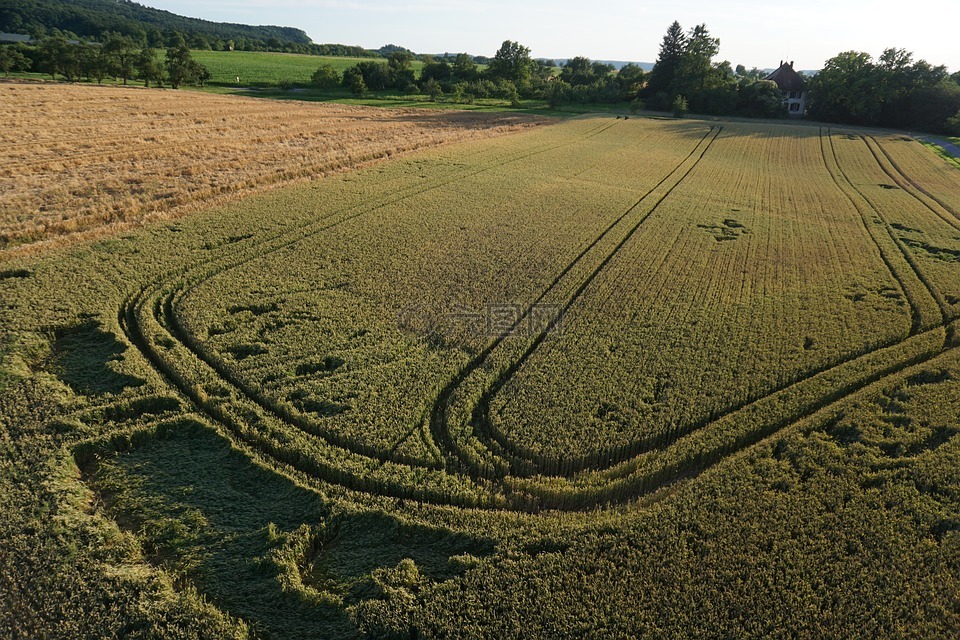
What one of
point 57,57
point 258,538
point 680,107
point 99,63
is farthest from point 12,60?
point 680,107

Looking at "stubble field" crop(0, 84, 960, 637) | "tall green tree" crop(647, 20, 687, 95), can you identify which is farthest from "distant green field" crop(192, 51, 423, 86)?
"stubble field" crop(0, 84, 960, 637)

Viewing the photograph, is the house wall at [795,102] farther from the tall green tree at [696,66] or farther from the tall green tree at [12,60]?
the tall green tree at [12,60]

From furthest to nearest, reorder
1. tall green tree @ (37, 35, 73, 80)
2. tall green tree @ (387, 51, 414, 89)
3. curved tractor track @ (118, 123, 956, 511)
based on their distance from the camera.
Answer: tall green tree @ (387, 51, 414, 89)
tall green tree @ (37, 35, 73, 80)
curved tractor track @ (118, 123, 956, 511)

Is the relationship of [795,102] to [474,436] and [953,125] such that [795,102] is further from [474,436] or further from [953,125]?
[474,436]

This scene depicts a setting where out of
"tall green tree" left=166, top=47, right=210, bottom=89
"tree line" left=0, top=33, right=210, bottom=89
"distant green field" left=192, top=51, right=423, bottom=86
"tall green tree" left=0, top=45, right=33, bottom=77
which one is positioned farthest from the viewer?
"distant green field" left=192, top=51, right=423, bottom=86

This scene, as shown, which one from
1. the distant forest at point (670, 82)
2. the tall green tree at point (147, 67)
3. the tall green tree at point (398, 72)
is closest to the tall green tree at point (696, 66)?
the distant forest at point (670, 82)

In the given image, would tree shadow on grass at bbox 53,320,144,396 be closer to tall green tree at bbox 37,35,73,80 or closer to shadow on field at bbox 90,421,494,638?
shadow on field at bbox 90,421,494,638

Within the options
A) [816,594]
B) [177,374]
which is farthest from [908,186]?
[177,374]

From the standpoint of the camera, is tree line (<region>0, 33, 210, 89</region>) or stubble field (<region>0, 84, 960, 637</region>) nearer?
stubble field (<region>0, 84, 960, 637</region>)
